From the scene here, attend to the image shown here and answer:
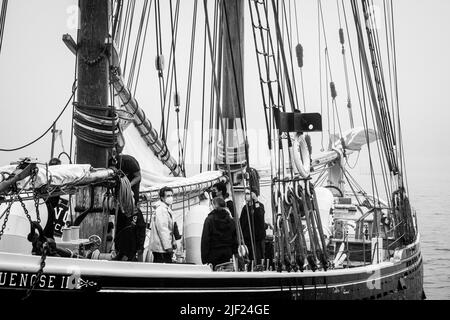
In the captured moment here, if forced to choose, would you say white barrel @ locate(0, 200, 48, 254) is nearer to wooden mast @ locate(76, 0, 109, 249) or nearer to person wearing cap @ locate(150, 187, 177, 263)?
wooden mast @ locate(76, 0, 109, 249)

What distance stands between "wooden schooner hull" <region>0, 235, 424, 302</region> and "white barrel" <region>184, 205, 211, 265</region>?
1.31m

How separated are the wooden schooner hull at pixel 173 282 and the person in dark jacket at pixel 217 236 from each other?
0.48 m

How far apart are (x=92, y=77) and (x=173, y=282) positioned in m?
2.02

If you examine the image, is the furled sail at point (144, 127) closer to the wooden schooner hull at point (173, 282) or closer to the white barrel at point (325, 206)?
the white barrel at point (325, 206)

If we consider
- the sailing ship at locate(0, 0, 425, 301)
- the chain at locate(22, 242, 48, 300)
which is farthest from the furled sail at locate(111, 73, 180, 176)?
the chain at locate(22, 242, 48, 300)

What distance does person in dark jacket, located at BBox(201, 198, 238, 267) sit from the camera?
5.93m

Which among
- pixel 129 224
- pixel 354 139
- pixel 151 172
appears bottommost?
pixel 129 224

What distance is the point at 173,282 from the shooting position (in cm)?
497

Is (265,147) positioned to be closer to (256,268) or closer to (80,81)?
(256,268)

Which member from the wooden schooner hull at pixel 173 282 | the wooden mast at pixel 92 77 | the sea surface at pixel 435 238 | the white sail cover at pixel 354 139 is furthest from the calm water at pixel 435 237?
the wooden mast at pixel 92 77

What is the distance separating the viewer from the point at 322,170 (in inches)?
588

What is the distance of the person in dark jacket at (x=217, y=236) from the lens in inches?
233

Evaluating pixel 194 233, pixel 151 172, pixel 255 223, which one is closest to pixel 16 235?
pixel 194 233

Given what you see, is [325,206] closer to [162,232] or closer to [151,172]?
[151,172]
